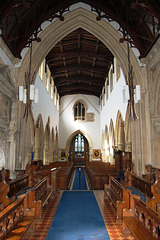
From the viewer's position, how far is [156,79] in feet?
21.9

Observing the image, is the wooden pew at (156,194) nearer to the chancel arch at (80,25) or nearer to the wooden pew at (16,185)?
the wooden pew at (16,185)

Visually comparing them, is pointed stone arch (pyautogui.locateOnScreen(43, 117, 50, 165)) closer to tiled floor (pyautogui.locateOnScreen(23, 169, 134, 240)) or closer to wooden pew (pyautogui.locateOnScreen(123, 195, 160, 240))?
tiled floor (pyautogui.locateOnScreen(23, 169, 134, 240))

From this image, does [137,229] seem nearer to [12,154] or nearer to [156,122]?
[156,122]

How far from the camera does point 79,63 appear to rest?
14.4 metres

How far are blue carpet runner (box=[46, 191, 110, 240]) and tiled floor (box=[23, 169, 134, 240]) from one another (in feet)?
0.29

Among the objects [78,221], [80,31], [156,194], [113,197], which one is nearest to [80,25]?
[80,31]

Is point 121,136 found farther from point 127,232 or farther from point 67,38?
point 127,232

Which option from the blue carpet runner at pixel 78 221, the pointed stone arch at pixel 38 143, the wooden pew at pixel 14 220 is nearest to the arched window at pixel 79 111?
the pointed stone arch at pixel 38 143

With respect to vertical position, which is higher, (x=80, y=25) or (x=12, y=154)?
(x=80, y=25)

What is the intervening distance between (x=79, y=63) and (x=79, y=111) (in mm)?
7100

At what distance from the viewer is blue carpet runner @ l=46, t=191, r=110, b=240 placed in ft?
11.0

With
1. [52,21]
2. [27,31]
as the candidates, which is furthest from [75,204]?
[52,21]

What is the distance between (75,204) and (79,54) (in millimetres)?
9441

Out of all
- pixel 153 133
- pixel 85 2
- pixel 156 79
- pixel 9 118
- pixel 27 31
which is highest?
pixel 85 2
